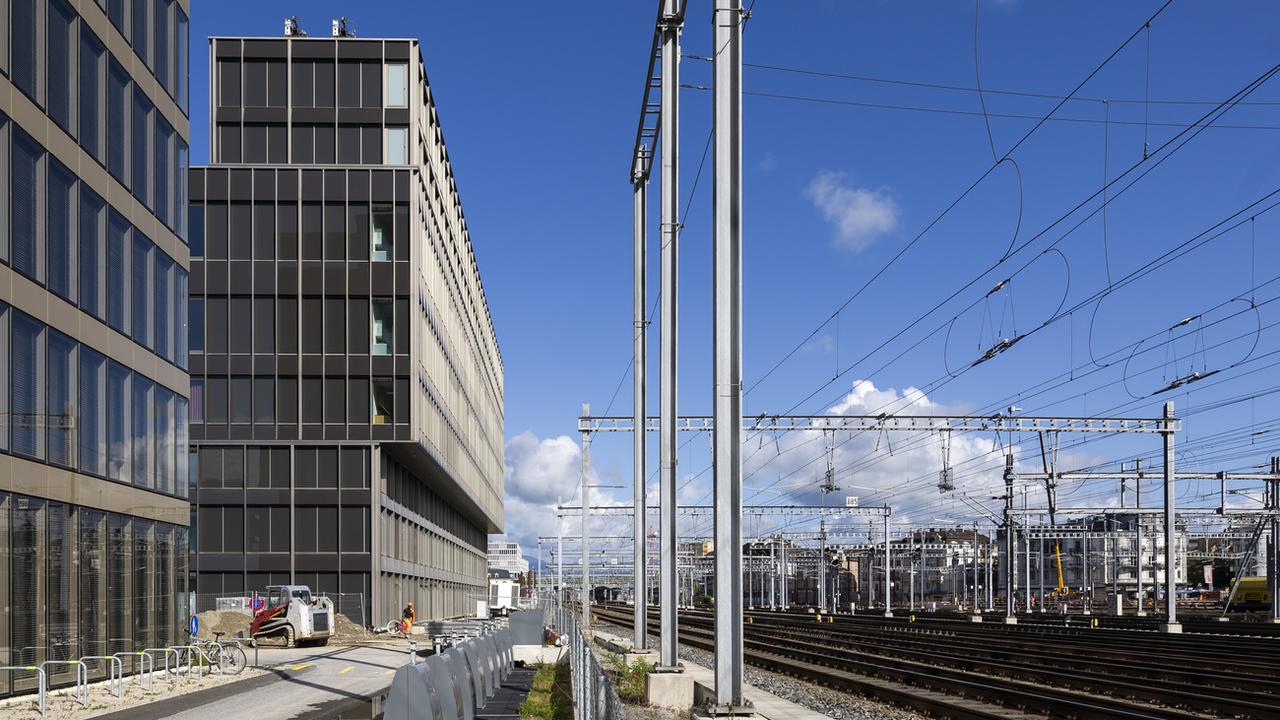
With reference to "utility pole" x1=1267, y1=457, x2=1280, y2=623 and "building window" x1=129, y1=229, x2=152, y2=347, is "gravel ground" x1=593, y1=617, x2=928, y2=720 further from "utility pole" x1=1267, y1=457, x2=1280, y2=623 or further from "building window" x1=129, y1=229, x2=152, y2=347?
"utility pole" x1=1267, y1=457, x2=1280, y2=623

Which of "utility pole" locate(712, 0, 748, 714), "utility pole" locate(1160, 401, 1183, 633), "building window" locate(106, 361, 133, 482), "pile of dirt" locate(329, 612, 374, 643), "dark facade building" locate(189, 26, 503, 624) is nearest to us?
"utility pole" locate(712, 0, 748, 714)

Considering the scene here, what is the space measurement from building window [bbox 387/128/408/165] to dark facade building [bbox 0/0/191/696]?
23.4 meters

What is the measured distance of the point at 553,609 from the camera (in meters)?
51.2

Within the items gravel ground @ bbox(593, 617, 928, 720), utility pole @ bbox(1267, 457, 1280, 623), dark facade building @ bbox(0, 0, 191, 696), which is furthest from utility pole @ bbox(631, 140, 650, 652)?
utility pole @ bbox(1267, 457, 1280, 623)

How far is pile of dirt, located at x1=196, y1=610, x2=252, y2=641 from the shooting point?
46156 mm

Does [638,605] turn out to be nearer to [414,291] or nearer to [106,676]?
[106,676]

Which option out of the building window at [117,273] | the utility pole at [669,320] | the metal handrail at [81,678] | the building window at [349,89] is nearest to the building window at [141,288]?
the building window at [117,273]

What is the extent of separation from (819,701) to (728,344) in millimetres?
9879

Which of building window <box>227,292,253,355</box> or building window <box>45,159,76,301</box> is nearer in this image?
building window <box>45,159,76,301</box>

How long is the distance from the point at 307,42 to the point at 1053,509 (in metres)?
40.2

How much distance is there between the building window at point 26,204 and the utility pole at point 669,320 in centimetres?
1200

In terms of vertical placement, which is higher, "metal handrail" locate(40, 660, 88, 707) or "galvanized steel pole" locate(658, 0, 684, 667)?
"galvanized steel pole" locate(658, 0, 684, 667)

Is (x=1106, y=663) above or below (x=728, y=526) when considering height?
below

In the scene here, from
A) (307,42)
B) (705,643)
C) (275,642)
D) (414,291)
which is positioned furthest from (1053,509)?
(307,42)
